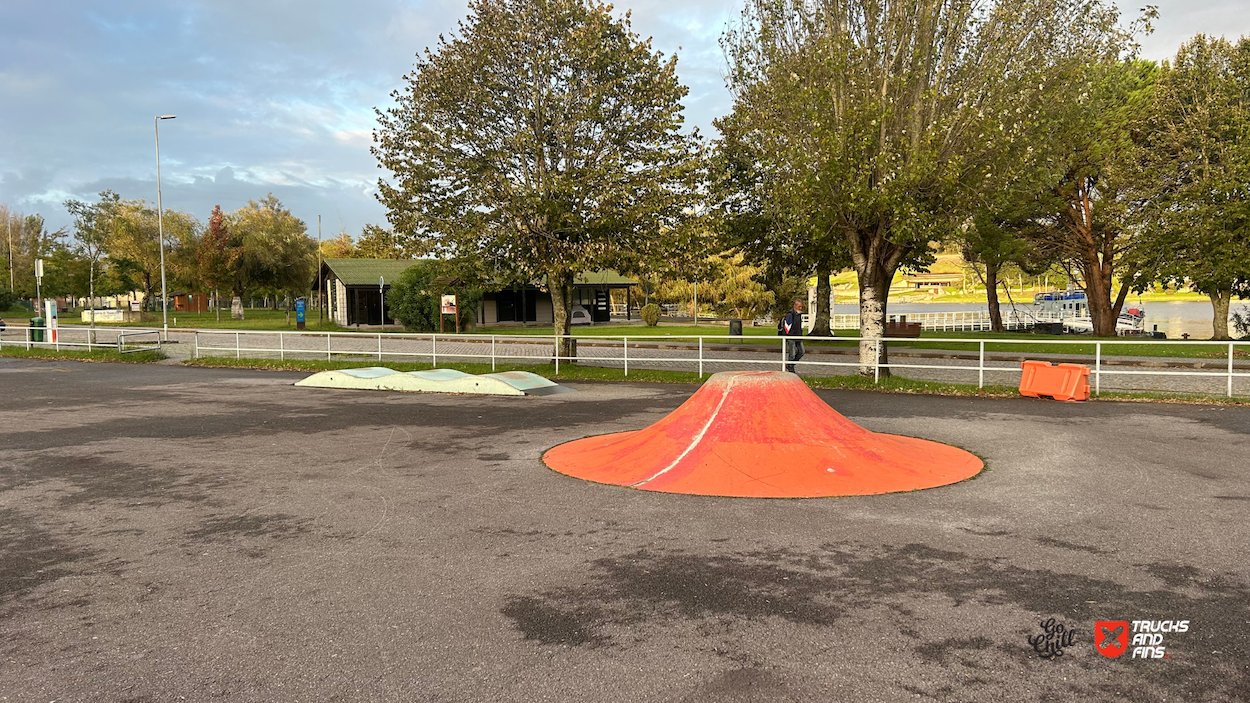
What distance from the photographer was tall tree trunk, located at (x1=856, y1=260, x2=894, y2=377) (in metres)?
18.0

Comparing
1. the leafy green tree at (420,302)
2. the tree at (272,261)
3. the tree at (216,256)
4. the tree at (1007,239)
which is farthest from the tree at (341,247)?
the tree at (1007,239)

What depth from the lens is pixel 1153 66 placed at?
36.2 meters

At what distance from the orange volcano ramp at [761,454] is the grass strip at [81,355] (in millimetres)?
22799

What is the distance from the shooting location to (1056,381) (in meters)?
14.2

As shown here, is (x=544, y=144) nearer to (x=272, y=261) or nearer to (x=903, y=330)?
(x=903, y=330)

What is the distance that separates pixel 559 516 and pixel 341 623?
2.53 metres

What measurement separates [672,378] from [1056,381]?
8488mm

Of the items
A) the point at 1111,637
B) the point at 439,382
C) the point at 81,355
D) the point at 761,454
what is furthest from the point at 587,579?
the point at 81,355

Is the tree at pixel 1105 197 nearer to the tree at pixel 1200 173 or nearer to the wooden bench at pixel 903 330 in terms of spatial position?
the tree at pixel 1200 173

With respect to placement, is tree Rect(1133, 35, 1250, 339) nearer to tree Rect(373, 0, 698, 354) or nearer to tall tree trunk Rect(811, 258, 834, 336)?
tall tree trunk Rect(811, 258, 834, 336)

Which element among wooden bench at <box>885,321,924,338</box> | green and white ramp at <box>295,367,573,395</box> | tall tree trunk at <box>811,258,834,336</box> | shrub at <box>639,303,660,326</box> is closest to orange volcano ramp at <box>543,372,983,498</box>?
green and white ramp at <box>295,367,573,395</box>

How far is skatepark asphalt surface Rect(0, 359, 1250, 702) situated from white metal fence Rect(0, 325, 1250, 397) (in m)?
10.3

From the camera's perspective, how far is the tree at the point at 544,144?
781 inches

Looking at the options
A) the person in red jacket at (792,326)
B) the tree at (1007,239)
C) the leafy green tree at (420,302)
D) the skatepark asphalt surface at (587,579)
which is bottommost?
the skatepark asphalt surface at (587,579)
